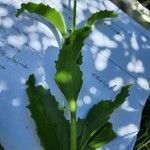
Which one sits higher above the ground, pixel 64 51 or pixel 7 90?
pixel 64 51

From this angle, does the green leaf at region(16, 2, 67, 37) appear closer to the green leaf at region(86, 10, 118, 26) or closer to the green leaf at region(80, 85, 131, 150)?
the green leaf at region(86, 10, 118, 26)

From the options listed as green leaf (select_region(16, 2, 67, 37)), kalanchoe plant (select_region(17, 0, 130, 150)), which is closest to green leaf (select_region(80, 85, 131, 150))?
kalanchoe plant (select_region(17, 0, 130, 150))

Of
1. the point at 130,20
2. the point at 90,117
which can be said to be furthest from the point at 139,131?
the point at 130,20

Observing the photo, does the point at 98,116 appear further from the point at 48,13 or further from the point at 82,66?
the point at 48,13

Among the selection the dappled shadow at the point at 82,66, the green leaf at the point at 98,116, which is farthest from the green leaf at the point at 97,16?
the green leaf at the point at 98,116

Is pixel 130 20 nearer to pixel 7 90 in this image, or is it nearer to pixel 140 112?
pixel 140 112

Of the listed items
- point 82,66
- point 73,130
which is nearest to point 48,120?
point 73,130

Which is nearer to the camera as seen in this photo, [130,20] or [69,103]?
[69,103]
